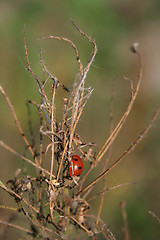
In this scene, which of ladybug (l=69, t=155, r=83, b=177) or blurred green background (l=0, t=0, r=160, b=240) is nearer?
ladybug (l=69, t=155, r=83, b=177)

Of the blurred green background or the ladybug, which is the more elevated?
the blurred green background

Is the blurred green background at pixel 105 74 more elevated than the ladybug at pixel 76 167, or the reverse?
the blurred green background at pixel 105 74

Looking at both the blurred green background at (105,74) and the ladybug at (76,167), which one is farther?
the blurred green background at (105,74)

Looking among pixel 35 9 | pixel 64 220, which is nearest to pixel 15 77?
pixel 35 9

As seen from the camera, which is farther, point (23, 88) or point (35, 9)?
point (35, 9)

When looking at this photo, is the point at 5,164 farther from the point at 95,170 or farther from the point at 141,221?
the point at 141,221

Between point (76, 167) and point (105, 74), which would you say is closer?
point (76, 167)

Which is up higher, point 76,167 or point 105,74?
point 105,74

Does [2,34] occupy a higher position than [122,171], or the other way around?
[2,34]
